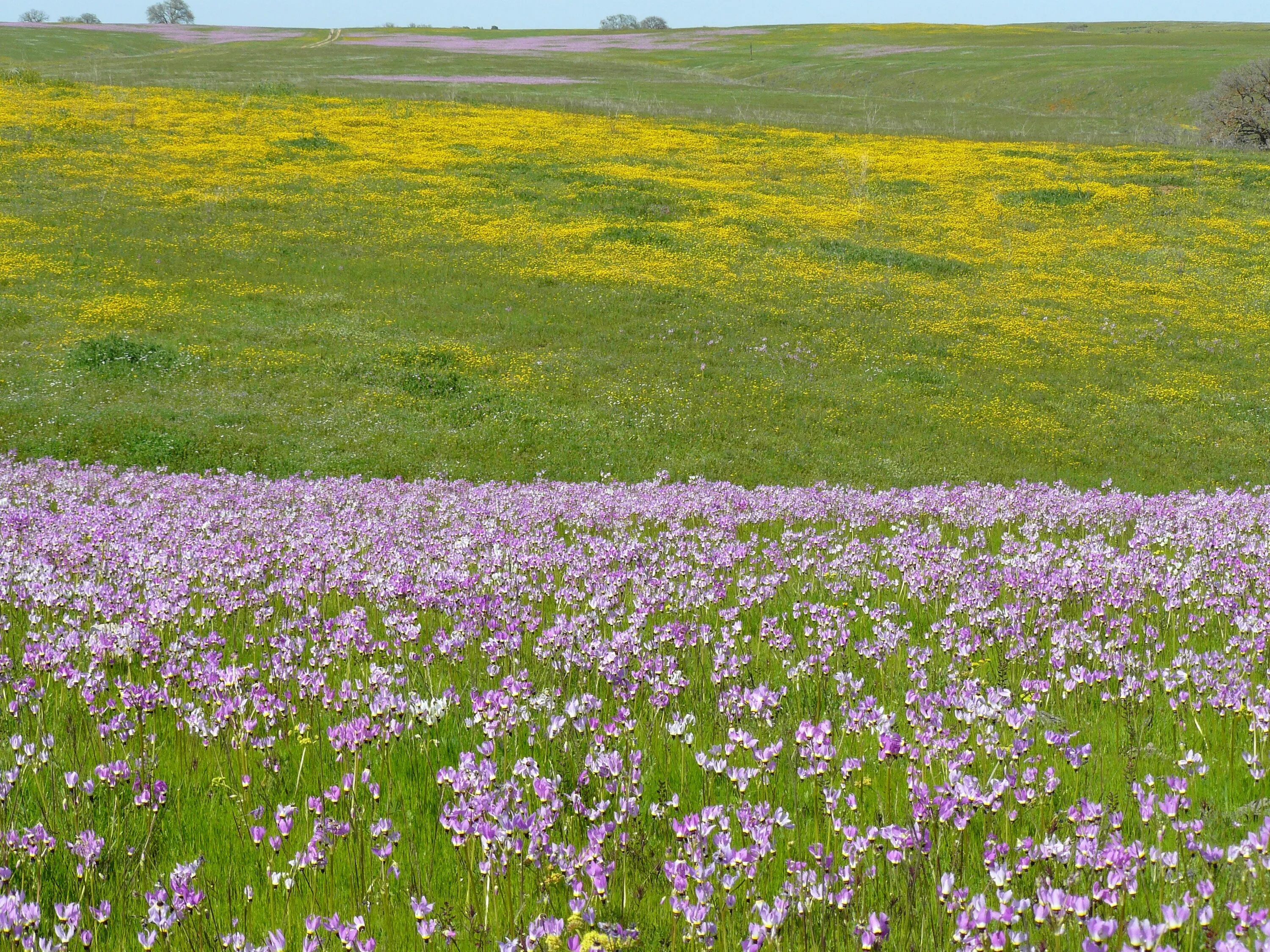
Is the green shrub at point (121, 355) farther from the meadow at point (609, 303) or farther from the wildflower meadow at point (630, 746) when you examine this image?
the wildflower meadow at point (630, 746)

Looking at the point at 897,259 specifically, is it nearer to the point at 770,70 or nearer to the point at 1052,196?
the point at 1052,196

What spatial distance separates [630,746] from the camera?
4238 millimetres

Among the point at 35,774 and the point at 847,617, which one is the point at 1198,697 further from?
the point at 35,774

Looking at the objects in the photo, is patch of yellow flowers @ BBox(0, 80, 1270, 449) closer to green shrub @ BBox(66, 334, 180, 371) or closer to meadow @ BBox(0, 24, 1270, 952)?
meadow @ BBox(0, 24, 1270, 952)

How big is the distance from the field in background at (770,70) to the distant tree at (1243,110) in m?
2.21

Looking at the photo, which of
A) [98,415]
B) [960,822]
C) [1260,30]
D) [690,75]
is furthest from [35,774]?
[1260,30]

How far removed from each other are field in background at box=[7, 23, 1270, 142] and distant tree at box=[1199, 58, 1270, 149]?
2209mm

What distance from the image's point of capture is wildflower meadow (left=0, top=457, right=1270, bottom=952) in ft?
9.52

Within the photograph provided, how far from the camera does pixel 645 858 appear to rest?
136 inches

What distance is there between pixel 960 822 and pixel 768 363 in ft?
74.5

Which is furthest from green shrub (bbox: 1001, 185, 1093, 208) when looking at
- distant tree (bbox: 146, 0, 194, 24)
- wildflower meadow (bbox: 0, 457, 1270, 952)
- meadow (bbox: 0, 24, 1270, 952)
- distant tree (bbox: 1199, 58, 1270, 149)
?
distant tree (bbox: 146, 0, 194, 24)

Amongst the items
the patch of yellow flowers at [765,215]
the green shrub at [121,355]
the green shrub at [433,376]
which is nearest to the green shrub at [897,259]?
the patch of yellow flowers at [765,215]

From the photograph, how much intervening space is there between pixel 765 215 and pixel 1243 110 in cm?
3562

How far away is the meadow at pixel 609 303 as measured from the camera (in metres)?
20.7
